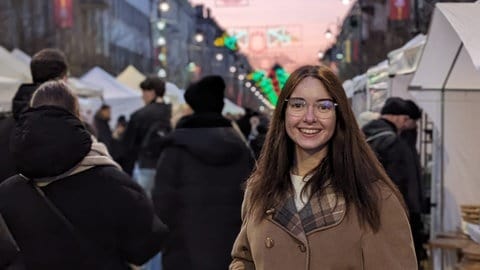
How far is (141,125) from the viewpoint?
25.8 feet

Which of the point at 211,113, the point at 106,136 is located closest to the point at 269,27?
the point at 106,136

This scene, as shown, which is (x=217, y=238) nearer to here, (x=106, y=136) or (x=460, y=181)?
(x=460, y=181)

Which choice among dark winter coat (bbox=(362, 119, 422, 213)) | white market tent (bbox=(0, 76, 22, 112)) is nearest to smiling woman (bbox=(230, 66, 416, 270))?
dark winter coat (bbox=(362, 119, 422, 213))

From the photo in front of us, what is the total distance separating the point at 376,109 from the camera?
1105cm

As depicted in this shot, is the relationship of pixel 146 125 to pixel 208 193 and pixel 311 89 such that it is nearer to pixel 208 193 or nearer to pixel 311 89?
pixel 208 193

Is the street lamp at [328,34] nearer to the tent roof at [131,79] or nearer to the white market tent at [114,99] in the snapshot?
the white market tent at [114,99]

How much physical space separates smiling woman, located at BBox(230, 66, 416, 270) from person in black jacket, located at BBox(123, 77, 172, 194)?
5090 mm

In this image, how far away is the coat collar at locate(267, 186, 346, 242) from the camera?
7.96 ft

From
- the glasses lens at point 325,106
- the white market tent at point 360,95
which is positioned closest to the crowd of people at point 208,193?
the glasses lens at point 325,106

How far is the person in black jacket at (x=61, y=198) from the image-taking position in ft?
10.6

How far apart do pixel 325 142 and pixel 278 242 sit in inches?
13.8

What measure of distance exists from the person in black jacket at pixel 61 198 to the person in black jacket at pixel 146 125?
4325 millimetres

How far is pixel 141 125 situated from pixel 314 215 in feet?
18.2

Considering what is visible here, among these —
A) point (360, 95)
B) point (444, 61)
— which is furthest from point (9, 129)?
point (360, 95)
